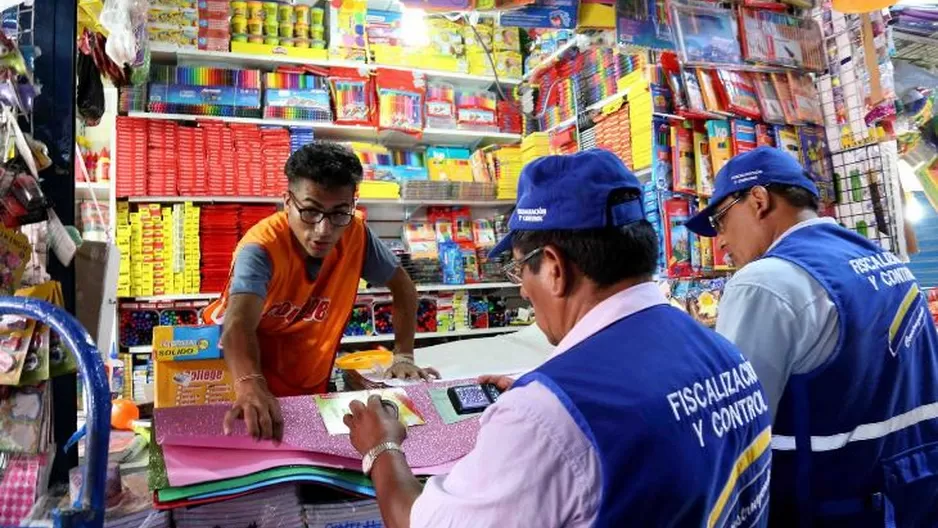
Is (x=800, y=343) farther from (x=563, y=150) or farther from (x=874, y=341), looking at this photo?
(x=563, y=150)

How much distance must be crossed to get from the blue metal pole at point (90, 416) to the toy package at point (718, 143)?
397 cm

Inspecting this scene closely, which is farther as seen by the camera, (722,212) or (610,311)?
(722,212)

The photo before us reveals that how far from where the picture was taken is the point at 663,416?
75cm

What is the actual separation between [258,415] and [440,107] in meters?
4.48

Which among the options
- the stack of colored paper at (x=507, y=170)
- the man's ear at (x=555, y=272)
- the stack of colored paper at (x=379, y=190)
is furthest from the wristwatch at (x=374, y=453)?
the stack of colored paper at (x=507, y=170)

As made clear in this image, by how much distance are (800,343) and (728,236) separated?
0.55m

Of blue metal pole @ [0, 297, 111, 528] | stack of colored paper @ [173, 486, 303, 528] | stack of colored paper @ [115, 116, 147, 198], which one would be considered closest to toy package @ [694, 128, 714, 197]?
stack of colored paper @ [173, 486, 303, 528]

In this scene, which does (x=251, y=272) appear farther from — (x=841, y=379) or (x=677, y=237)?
(x=677, y=237)

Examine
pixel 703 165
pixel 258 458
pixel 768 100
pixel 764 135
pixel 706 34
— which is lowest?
pixel 258 458

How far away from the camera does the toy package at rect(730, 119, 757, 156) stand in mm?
4098

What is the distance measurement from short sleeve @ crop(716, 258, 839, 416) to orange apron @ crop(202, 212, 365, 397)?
1.31m

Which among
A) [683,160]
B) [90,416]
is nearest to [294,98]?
[683,160]

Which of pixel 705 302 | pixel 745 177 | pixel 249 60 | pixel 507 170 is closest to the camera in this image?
pixel 745 177

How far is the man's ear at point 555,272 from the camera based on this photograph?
3.15 feet
